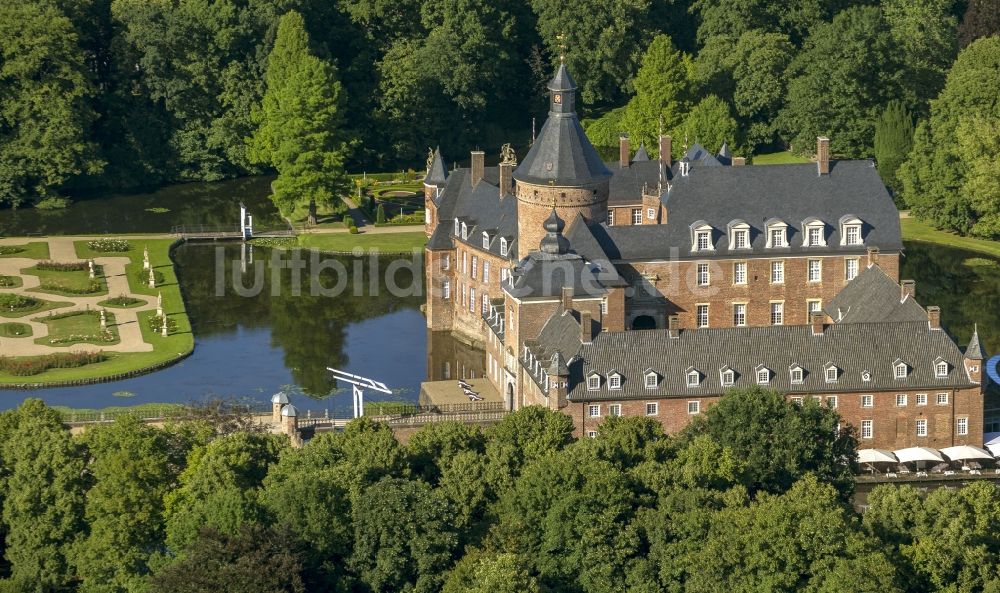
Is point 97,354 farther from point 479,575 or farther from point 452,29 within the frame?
point 452,29

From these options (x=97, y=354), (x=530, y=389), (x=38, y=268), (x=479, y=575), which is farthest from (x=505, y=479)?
(x=38, y=268)

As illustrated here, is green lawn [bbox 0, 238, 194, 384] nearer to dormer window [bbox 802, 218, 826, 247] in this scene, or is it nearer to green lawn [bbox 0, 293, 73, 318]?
green lawn [bbox 0, 293, 73, 318]

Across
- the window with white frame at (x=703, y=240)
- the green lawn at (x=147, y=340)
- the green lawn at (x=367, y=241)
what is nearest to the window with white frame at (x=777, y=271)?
the window with white frame at (x=703, y=240)

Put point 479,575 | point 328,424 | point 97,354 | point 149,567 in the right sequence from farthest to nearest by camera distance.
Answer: point 97,354, point 328,424, point 149,567, point 479,575

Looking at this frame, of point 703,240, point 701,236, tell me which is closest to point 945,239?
point 703,240

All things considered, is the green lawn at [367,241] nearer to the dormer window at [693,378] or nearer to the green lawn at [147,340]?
the green lawn at [147,340]
